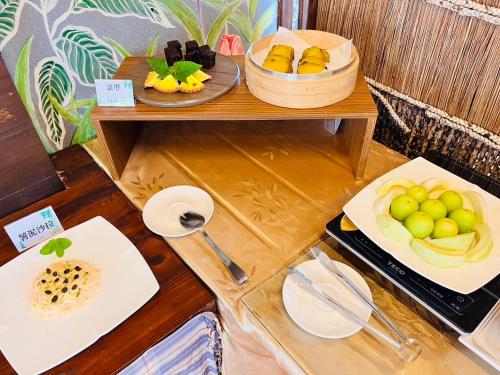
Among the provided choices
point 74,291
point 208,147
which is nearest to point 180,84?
point 208,147

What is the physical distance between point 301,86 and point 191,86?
0.94 ft

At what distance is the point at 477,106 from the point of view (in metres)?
0.91

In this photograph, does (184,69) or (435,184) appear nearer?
(435,184)

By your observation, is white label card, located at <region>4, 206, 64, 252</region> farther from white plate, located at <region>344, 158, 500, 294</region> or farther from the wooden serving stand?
white plate, located at <region>344, 158, 500, 294</region>

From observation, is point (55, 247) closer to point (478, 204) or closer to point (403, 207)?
point (403, 207)

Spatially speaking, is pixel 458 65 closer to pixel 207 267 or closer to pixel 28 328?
pixel 207 267

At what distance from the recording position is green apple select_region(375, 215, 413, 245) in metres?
0.71

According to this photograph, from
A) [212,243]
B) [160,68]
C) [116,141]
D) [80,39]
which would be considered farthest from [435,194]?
[80,39]

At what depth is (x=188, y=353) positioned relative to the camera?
782 mm

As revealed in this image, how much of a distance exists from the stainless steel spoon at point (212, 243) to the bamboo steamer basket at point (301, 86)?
0.34m

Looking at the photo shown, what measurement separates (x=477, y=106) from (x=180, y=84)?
74cm

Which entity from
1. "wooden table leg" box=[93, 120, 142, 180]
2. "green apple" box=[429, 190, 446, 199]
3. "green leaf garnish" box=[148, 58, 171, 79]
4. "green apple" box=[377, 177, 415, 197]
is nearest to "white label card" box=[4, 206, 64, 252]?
"wooden table leg" box=[93, 120, 142, 180]

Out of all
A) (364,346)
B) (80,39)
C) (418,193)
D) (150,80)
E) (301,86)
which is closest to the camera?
(364,346)

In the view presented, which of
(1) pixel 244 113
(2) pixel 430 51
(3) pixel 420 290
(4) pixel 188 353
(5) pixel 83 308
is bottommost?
(4) pixel 188 353
